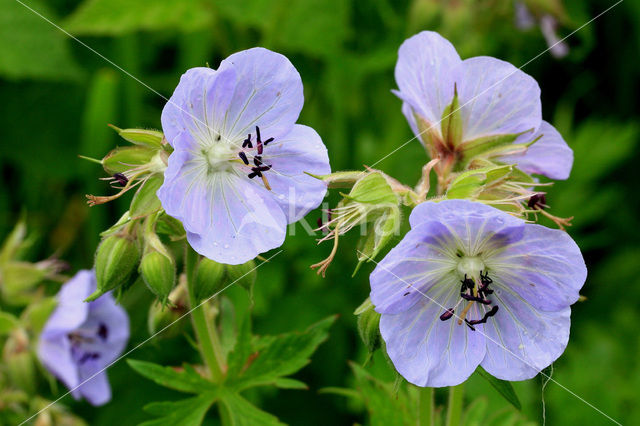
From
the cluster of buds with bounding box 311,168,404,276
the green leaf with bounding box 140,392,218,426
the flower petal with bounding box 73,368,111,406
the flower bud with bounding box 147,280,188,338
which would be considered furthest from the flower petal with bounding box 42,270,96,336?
the cluster of buds with bounding box 311,168,404,276

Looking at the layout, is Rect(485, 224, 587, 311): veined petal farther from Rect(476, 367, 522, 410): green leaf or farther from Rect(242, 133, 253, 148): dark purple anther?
Rect(242, 133, 253, 148): dark purple anther

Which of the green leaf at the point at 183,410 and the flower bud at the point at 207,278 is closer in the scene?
the flower bud at the point at 207,278

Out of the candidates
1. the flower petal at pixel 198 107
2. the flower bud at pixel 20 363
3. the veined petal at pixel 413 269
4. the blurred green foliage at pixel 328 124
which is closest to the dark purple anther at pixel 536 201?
the veined petal at pixel 413 269

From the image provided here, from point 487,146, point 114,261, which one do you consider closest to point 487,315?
point 487,146

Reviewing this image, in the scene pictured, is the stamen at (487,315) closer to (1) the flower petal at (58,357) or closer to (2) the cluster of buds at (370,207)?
(2) the cluster of buds at (370,207)

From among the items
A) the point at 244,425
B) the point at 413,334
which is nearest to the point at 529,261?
the point at 413,334

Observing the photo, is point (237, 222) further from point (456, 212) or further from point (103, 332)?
point (103, 332)

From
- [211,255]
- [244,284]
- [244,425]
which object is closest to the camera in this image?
[211,255]

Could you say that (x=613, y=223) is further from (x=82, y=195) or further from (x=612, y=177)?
(x=82, y=195)
